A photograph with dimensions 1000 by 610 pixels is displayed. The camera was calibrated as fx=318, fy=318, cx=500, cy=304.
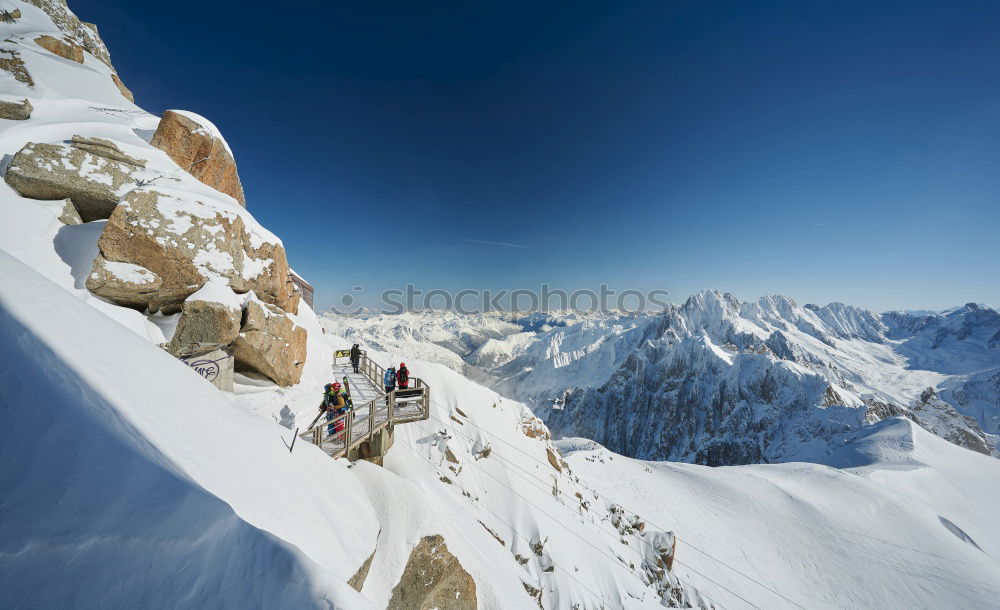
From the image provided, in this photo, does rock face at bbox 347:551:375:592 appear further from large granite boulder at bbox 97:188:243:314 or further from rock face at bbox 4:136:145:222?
rock face at bbox 4:136:145:222

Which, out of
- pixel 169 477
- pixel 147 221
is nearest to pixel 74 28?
pixel 147 221

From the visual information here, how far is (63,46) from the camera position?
1948cm

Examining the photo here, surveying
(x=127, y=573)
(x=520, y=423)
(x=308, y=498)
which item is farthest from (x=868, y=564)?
(x=127, y=573)

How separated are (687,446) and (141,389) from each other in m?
168

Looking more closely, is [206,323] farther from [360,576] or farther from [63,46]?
[63,46]

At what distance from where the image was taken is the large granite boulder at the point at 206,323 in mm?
11391

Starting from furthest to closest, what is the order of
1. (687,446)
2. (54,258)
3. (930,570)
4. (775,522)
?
(687,446), (775,522), (930,570), (54,258)

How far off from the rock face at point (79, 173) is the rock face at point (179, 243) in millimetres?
1766

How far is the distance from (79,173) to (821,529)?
54898 millimetres

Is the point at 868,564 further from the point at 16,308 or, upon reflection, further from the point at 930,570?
the point at 16,308

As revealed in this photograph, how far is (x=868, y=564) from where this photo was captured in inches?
1049

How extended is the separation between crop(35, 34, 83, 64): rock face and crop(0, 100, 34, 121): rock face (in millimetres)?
10444

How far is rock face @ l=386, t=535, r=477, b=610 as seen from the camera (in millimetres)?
7879

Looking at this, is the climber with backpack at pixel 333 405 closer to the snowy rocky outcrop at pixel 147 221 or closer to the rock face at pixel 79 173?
the snowy rocky outcrop at pixel 147 221
